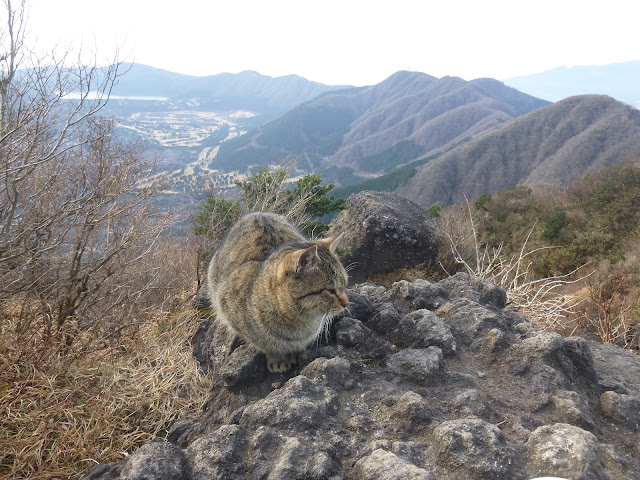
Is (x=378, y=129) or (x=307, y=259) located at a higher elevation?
(x=378, y=129)

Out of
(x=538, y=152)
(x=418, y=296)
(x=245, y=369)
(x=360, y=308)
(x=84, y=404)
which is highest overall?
(x=538, y=152)

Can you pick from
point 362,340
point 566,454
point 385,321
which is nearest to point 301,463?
point 566,454

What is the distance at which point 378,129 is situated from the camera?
160875 millimetres

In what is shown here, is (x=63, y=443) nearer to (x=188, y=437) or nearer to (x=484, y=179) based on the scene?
(x=188, y=437)

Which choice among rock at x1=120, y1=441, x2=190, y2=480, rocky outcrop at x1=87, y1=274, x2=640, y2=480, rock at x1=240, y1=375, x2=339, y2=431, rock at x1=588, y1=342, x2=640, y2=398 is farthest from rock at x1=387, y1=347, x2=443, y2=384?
rock at x1=120, y1=441, x2=190, y2=480

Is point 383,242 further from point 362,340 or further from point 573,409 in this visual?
point 573,409

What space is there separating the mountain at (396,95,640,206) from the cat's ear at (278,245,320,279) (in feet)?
206

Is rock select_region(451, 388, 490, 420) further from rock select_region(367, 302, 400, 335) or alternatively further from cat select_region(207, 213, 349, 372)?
cat select_region(207, 213, 349, 372)

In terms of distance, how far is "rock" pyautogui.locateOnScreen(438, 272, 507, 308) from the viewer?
358 cm

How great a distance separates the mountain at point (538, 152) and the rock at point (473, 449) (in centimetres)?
6382

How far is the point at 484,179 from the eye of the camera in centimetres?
7856

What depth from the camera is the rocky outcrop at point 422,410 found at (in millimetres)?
1739

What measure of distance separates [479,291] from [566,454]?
2.13 meters

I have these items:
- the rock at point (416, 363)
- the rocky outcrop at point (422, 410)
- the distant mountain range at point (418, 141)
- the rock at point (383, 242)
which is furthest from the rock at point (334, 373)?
the distant mountain range at point (418, 141)
